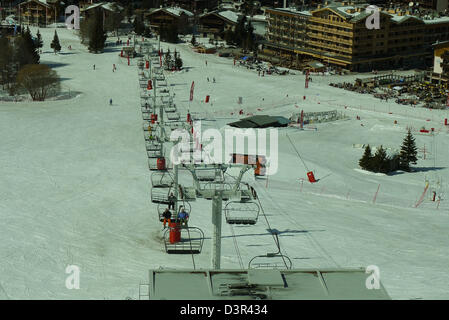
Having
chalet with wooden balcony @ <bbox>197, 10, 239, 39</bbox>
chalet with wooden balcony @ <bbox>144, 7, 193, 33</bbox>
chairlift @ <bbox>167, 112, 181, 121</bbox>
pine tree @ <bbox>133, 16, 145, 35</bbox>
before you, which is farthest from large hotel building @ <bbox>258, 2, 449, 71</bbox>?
chairlift @ <bbox>167, 112, 181, 121</bbox>

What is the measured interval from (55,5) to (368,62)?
151 ft

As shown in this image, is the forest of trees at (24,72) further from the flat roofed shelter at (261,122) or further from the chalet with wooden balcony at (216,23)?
the chalet with wooden balcony at (216,23)

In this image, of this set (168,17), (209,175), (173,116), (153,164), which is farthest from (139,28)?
(209,175)

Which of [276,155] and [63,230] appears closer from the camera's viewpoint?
A: [63,230]

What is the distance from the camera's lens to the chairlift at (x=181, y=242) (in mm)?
25234

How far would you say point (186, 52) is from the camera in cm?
8625

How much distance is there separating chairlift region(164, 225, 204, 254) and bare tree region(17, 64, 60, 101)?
39.4m

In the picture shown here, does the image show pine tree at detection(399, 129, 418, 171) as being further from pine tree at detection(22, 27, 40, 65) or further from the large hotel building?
pine tree at detection(22, 27, 40, 65)

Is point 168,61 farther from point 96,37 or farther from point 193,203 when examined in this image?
point 193,203

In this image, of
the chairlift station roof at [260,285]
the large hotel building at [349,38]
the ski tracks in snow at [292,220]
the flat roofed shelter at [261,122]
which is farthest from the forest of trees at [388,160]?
the large hotel building at [349,38]

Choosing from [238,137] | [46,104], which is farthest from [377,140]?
[46,104]

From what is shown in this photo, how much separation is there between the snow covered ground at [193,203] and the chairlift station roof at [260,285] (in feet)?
22.6

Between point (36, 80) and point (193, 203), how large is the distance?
1386 inches

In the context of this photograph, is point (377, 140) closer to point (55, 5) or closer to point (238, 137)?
point (238, 137)
